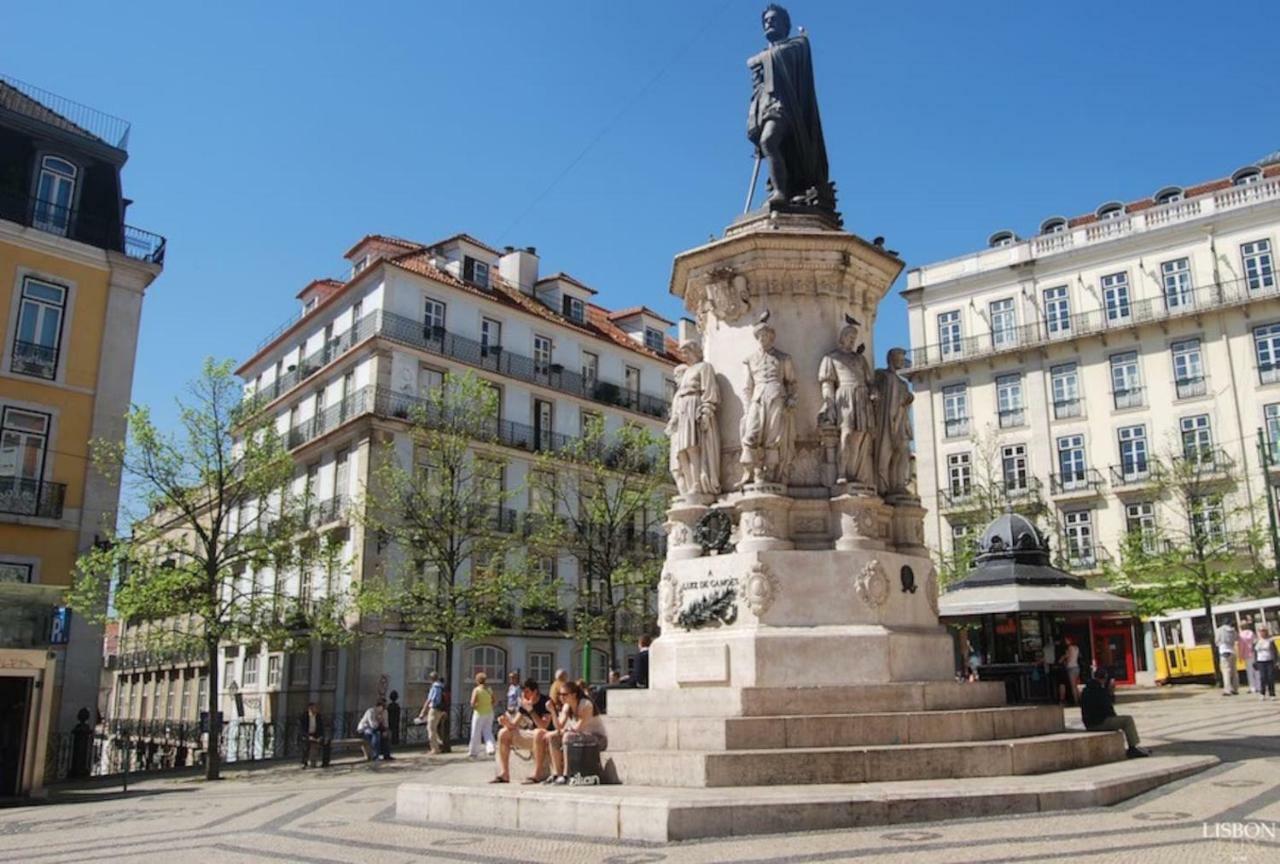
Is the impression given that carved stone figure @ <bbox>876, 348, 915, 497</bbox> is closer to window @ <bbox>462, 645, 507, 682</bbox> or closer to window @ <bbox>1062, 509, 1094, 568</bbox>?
window @ <bbox>462, 645, 507, 682</bbox>

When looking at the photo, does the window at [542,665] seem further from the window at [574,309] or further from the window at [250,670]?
the window at [574,309]

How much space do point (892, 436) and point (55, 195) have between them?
24102mm

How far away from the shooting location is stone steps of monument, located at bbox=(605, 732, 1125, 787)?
8.14m

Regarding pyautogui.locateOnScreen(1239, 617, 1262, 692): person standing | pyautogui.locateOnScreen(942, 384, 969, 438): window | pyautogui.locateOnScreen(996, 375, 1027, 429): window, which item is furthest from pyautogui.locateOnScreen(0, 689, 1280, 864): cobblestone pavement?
pyautogui.locateOnScreen(942, 384, 969, 438): window

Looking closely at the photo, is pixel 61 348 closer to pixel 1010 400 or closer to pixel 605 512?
pixel 605 512

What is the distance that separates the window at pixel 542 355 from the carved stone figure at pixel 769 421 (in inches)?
1209

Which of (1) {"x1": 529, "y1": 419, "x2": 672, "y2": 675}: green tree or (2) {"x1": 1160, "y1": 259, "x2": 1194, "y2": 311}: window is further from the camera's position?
(2) {"x1": 1160, "y1": 259, "x2": 1194, "y2": 311}: window

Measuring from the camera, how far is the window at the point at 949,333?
46.8 metres

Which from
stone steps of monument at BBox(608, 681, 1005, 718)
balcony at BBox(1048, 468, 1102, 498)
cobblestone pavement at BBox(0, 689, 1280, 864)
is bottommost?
cobblestone pavement at BBox(0, 689, 1280, 864)

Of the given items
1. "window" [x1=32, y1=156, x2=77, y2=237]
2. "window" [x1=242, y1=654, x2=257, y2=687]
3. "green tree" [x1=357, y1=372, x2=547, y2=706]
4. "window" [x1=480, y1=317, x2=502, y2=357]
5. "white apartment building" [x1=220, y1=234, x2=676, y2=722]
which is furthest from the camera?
"window" [x1=480, y1=317, x2=502, y2=357]

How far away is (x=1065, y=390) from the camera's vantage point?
43.5 metres

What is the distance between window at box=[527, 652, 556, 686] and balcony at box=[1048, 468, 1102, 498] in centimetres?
2165

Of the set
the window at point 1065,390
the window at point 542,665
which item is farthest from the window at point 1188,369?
the window at point 542,665

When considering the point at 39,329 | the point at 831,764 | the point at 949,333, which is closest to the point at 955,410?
the point at 949,333
